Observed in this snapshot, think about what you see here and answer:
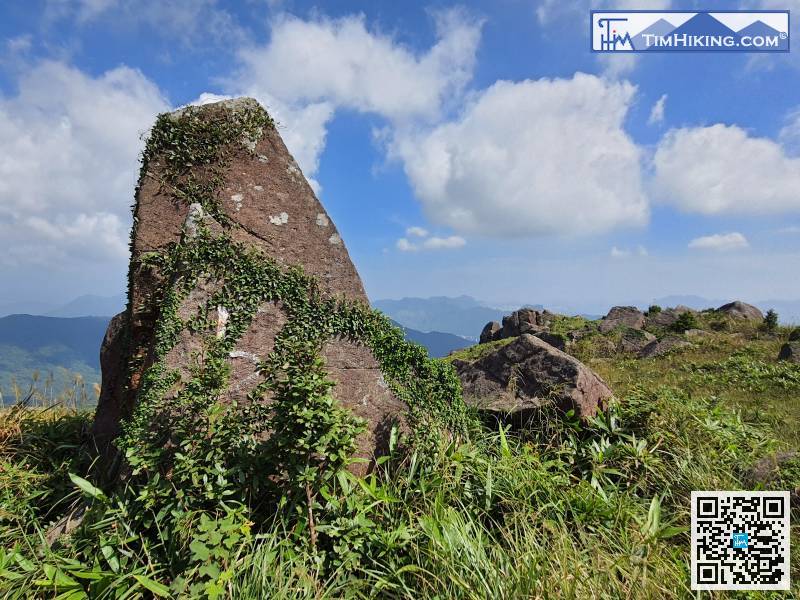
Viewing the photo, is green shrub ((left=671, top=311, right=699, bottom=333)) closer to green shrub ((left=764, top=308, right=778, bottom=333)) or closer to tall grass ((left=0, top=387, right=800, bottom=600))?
green shrub ((left=764, top=308, right=778, bottom=333))

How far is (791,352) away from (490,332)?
21.2 meters

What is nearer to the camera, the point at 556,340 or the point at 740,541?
the point at 740,541

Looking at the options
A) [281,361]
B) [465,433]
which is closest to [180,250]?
[281,361]

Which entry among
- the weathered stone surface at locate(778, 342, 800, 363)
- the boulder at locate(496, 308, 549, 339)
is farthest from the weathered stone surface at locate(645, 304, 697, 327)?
the weathered stone surface at locate(778, 342, 800, 363)

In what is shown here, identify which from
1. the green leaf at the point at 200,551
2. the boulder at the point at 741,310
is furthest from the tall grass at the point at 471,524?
the boulder at the point at 741,310

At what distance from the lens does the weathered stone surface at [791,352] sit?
13409 millimetres

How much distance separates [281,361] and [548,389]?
4.16 metres

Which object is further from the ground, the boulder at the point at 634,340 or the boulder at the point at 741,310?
the boulder at the point at 741,310

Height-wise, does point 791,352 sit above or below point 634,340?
below

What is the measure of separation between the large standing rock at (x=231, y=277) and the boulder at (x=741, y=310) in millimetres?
26335

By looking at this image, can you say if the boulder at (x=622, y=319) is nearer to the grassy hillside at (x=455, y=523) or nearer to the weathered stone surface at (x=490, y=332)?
the weathered stone surface at (x=490, y=332)

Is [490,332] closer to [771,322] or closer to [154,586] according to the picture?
[771,322]

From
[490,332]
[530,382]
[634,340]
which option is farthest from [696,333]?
[530,382]

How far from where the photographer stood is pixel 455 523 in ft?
13.4
